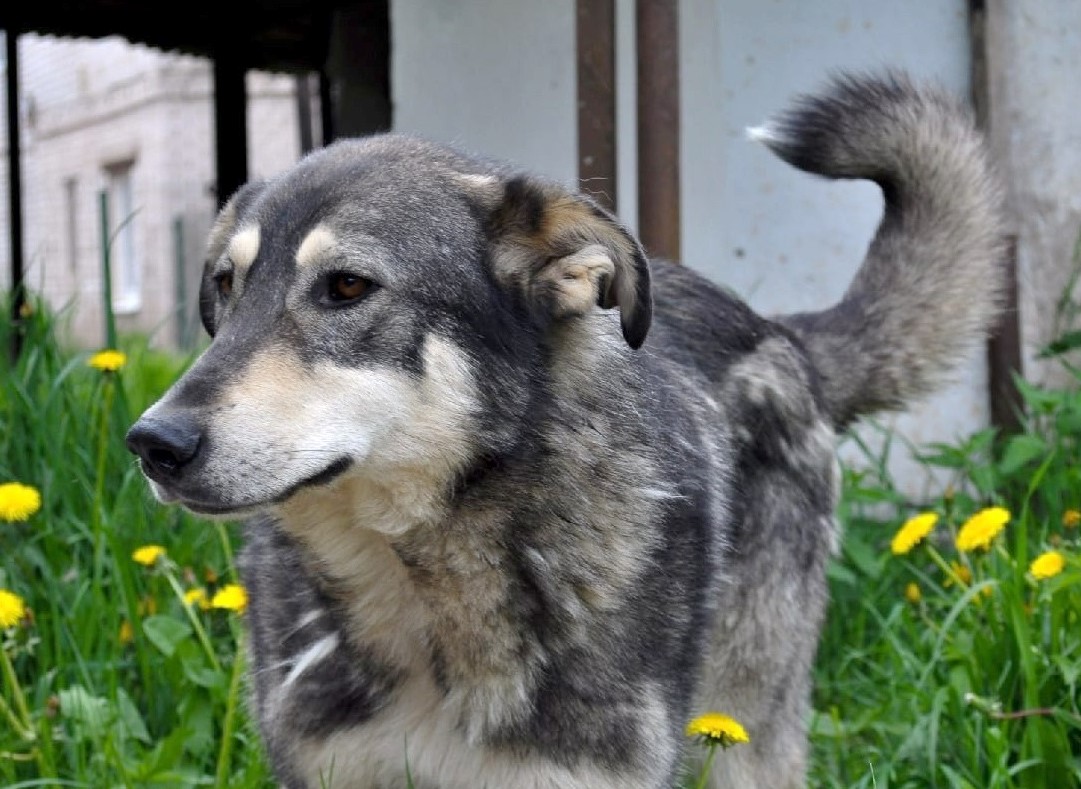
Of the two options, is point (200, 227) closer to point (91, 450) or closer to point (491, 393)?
point (91, 450)

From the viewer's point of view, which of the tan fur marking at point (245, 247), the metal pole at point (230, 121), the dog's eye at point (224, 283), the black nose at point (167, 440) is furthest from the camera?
the metal pole at point (230, 121)

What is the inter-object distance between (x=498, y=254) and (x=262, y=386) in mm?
546

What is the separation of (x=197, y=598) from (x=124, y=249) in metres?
19.0

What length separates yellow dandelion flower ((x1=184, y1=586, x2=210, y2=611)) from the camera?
10.6ft

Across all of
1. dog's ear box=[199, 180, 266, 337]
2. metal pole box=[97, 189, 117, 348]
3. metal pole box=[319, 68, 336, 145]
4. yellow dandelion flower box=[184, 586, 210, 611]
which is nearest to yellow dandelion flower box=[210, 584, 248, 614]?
yellow dandelion flower box=[184, 586, 210, 611]

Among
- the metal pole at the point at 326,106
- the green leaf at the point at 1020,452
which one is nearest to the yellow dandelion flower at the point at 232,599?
the green leaf at the point at 1020,452

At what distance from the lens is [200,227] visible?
19406mm

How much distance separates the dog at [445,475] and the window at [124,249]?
17891 mm

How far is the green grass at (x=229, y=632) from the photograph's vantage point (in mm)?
2871

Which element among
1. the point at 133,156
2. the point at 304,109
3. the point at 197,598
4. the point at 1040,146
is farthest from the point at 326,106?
the point at 133,156

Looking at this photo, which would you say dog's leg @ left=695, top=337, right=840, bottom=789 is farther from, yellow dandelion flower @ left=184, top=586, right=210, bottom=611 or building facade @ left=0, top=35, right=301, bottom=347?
building facade @ left=0, top=35, right=301, bottom=347

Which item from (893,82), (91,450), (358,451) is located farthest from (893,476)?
(358,451)

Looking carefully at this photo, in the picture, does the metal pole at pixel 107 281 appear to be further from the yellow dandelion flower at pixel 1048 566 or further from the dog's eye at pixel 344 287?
the yellow dandelion flower at pixel 1048 566

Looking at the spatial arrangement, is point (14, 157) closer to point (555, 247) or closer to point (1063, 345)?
point (1063, 345)
